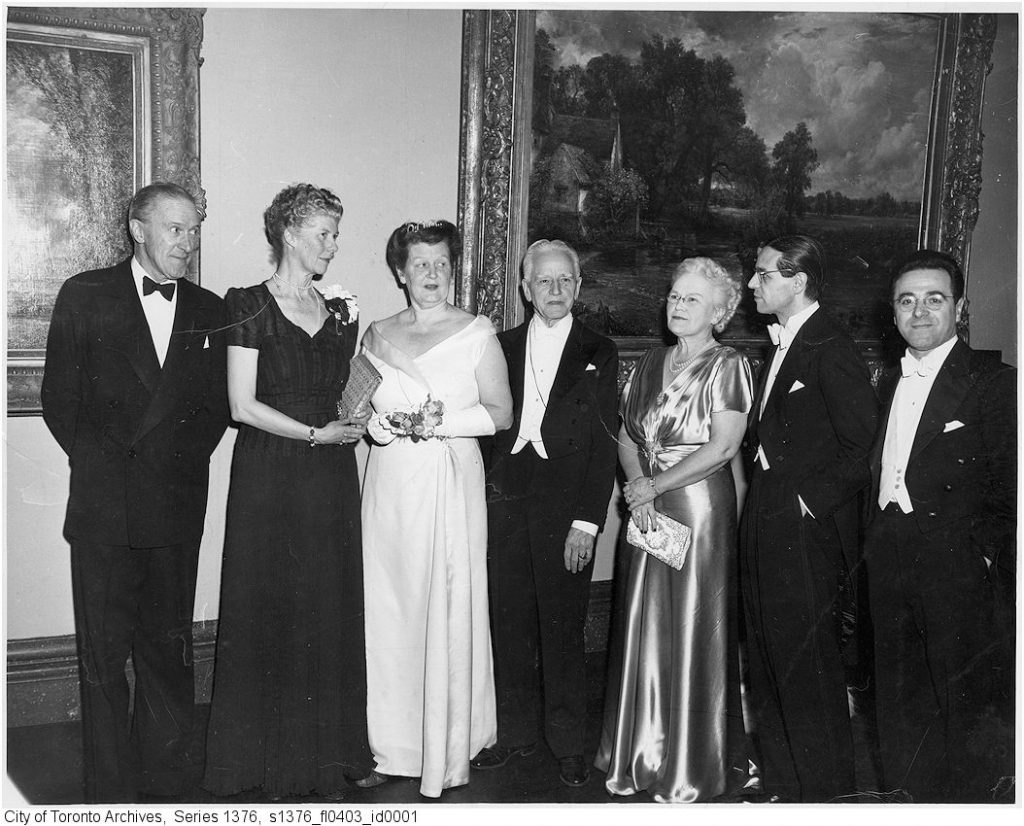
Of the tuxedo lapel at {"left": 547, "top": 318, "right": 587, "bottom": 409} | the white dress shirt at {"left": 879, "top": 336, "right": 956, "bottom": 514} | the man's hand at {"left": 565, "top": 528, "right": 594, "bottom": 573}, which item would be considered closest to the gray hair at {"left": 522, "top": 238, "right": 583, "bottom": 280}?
the tuxedo lapel at {"left": 547, "top": 318, "right": 587, "bottom": 409}

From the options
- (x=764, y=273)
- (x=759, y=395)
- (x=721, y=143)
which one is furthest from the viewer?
A: (x=721, y=143)

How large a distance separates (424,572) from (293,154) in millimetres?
1918

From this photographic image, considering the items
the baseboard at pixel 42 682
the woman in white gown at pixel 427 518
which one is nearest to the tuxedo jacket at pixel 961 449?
the woman in white gown at pixel 427 518

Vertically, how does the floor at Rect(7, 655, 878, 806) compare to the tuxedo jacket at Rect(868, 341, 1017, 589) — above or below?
below

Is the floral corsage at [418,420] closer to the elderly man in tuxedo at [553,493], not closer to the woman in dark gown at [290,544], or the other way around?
the woman in dark gown at [290,544]

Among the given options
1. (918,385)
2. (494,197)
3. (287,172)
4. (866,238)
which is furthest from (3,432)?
(866,238)

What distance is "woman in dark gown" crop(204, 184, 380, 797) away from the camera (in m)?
3.30

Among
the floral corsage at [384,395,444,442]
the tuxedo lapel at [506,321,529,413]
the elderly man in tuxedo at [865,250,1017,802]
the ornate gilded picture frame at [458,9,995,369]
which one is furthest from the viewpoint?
the ornate gilded picture frame at [458,9,995,369]

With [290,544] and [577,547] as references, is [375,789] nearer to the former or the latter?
[290,544]

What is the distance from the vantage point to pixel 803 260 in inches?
131

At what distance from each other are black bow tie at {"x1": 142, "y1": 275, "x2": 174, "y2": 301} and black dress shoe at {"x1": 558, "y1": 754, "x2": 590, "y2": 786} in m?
2.47

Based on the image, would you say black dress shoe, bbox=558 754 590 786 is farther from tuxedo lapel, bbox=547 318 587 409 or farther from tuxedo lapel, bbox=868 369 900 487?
tuxedo lapel, bbox=868 369 900 487

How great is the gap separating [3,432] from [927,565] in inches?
141

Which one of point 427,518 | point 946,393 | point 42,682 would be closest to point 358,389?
point 427,518
